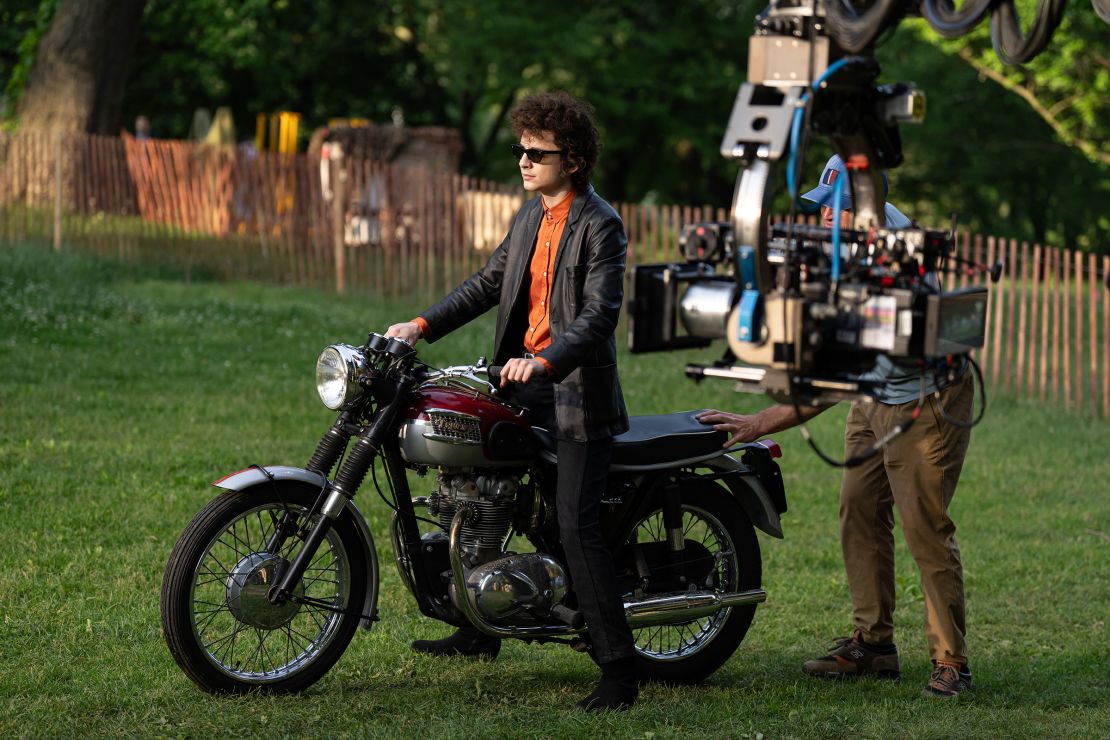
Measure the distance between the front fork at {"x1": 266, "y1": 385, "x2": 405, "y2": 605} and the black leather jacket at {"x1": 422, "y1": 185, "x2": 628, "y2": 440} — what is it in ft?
1.61

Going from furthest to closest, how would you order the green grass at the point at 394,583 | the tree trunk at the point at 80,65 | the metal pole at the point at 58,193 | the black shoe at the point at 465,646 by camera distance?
the tree trunk at the point at 80,65
the metal pole at the point at 58,193
the black shoe at the point at 465,646
the green grass at the point at 394,583

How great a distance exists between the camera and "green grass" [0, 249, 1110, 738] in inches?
227

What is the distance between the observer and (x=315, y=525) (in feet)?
18.8

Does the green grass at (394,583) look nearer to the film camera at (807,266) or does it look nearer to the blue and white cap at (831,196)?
the film camera at (807,266)

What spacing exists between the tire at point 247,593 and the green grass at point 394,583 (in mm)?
131

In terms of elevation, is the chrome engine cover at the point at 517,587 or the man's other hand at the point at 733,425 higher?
the man's other hand at the point at 733,425

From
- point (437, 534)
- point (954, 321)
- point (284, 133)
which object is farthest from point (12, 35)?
point (954, 321)

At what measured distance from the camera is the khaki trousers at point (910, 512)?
6082 mm

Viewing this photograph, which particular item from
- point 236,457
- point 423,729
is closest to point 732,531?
point 423,729

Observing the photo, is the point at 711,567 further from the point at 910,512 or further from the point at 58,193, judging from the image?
the point at 58,193

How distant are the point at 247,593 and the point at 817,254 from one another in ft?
7.97

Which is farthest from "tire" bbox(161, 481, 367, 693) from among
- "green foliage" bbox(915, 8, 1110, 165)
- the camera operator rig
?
"green foliage" bbox(915, 8, 1110, 165)

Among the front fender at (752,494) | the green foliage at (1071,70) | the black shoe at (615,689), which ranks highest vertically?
the green foliage at (1071,70)

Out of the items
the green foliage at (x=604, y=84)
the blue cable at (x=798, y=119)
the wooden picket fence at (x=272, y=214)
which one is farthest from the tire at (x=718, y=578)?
the green foliage at (x=604, y=84)
